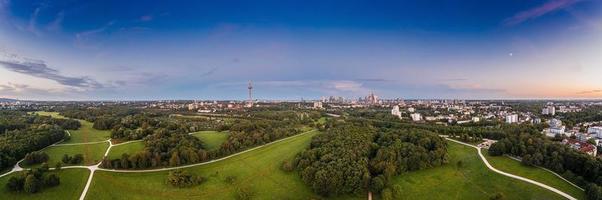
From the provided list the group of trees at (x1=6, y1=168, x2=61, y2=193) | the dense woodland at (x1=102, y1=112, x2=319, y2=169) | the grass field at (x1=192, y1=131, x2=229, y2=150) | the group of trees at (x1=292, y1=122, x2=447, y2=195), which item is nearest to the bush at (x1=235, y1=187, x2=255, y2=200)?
the group of trees at (x1=292, y1=122, x2=447, y2=195)

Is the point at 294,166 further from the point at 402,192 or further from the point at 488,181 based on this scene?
the point at 488,181

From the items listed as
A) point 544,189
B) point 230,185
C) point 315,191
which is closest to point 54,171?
point 230,185

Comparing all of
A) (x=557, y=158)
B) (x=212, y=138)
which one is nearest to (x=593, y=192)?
(x=557, y=158)

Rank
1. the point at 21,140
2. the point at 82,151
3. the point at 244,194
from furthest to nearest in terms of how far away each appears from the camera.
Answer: the point at 82,151, the point at 21,140, the point at 244,194

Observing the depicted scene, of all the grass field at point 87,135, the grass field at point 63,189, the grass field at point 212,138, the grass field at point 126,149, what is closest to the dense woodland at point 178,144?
the grass field at point 126,149

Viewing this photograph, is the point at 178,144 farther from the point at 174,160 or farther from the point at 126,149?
the point at 126,149

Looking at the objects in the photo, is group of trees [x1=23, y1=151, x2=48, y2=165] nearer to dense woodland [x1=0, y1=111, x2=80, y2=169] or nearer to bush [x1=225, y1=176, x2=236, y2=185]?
dense woodland [x1=0, y1=111, x2=80, y2=169]

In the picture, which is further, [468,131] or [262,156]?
[468,131]
